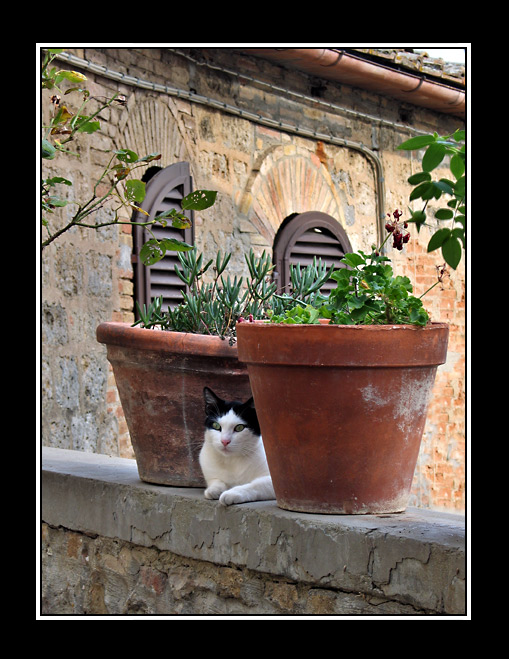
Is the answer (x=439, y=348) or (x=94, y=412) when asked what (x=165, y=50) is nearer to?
(x=94, y=412)

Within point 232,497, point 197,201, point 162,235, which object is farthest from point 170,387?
point 162,235

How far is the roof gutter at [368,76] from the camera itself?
6070 millimetres

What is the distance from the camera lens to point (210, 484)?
265 cm

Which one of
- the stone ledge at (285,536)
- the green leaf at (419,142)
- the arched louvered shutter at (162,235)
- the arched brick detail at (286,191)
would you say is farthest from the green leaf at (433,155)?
the arched brick detail at (286,191)

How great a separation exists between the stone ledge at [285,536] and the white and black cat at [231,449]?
0.08 m

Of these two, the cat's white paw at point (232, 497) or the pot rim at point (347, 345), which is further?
the cat's white paw at point (232, 497)

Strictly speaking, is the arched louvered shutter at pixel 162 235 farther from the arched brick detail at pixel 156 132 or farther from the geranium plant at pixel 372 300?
the geranium plant at pixel 372 300

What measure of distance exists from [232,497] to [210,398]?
337 mm

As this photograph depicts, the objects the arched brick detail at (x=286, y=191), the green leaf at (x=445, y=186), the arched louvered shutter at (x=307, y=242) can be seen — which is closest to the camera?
the green leaf at (x=445, y=186)

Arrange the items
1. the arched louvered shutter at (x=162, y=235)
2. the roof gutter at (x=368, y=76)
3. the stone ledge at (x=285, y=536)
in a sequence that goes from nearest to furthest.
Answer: the stone ledge at (x=285, y=536)
the arched louvered shutter at (x=162, y=235)
the roof gutter at (x=368, y=76)

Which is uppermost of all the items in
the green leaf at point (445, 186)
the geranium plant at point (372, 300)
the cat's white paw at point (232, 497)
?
the green leaf at point (445, 186)

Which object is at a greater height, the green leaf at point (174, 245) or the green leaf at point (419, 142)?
the green leaf at point (419, 142)

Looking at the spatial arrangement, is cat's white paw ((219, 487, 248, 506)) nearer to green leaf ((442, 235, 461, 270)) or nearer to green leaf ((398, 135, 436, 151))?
green leaf ((442, 235, 461, 270))
